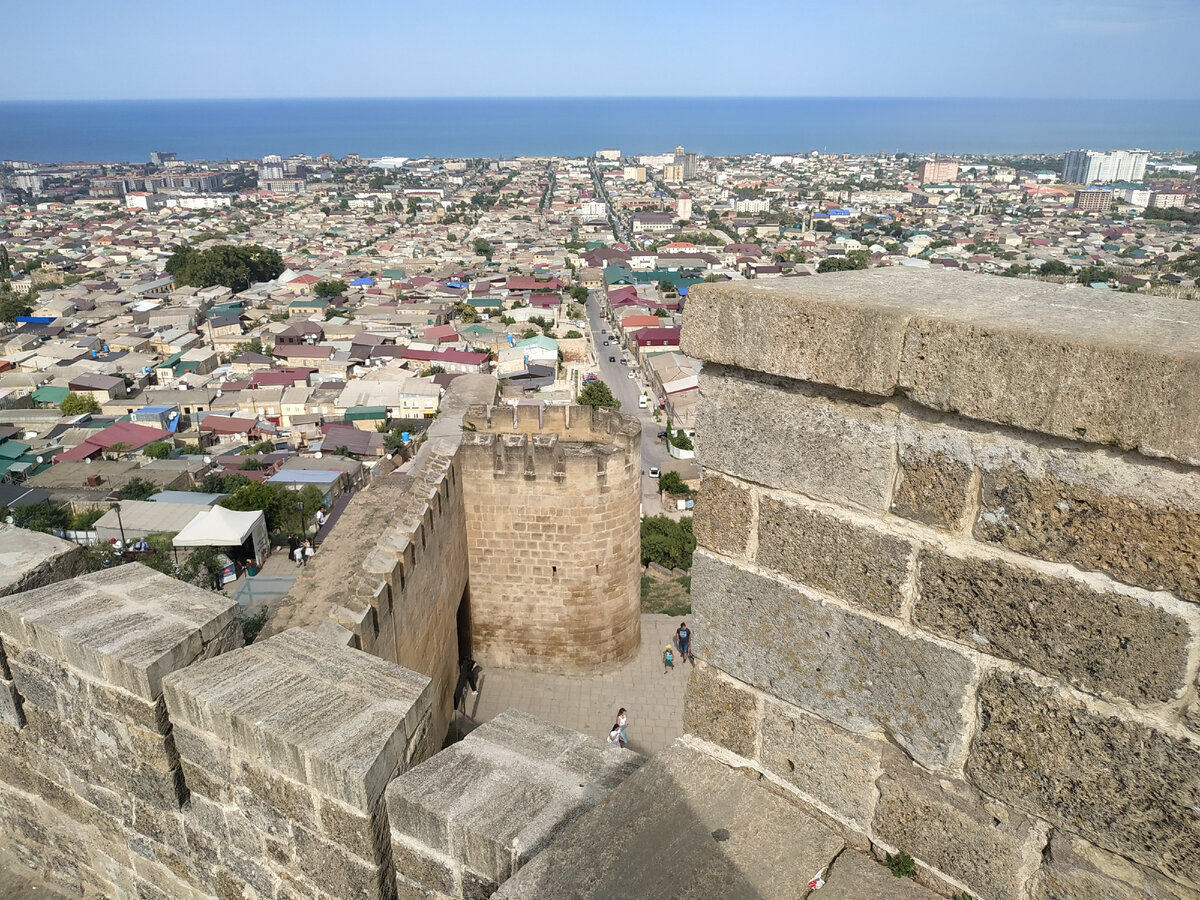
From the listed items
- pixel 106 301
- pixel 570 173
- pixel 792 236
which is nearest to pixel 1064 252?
pixel 792 236

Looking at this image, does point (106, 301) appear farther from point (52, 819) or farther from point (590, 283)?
point (52, 819)

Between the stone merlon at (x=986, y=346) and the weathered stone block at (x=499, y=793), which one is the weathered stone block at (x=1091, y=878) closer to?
the stone merlon at (x=986, y=346)

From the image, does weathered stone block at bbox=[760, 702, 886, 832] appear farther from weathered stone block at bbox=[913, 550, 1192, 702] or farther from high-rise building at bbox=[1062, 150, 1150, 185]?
high-rise building at bbox=[1062, 150, 1150, 185]

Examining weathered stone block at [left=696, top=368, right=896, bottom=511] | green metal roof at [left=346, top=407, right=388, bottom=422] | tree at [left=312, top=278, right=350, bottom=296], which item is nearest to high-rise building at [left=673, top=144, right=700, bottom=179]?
tree at [left=312, top=278, right=350, bottom=296]

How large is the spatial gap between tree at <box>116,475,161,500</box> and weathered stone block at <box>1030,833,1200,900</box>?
25099mm

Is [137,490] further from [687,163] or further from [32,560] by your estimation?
[687,163]

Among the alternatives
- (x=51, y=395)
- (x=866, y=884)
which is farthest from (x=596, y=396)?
(x=866, y=884)

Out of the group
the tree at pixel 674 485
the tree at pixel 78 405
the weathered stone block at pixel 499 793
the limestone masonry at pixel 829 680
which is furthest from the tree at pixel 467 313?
the weathered stone block at pixel 499 793

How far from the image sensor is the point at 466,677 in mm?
9445

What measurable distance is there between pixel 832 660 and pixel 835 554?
252mm

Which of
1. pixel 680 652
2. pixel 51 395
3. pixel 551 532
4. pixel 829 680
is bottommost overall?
pixel 51 395

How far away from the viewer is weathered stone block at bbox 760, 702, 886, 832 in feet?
5.76

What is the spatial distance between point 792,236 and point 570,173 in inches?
3051

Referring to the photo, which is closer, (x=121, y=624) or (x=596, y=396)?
(x=121, y=624)
